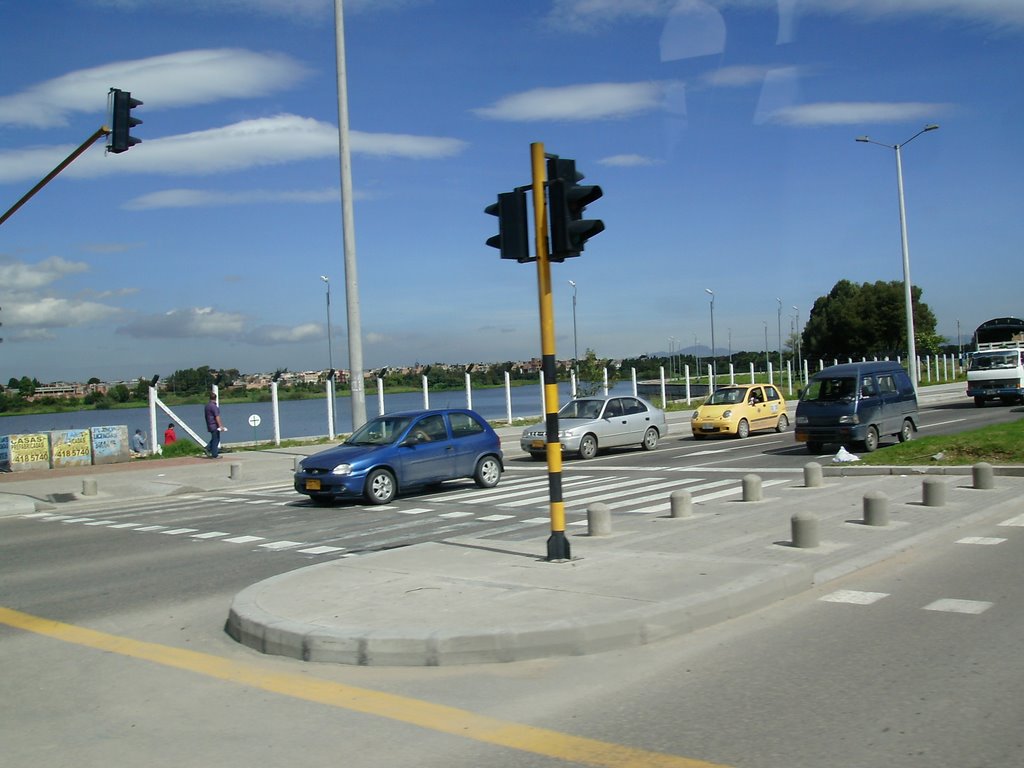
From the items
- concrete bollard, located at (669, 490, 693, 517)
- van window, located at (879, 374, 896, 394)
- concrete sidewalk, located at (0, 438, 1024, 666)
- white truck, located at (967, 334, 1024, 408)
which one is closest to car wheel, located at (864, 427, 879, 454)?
van window, located at (879, 374, 896, 394)

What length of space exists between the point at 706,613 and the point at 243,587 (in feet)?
16.0

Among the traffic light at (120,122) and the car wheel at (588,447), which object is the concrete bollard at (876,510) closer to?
the traffic light at (120,122)

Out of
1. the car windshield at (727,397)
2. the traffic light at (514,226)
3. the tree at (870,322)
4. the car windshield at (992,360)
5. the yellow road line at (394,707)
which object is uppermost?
the tree at (870,322)

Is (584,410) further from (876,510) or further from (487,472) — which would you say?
(876,510)

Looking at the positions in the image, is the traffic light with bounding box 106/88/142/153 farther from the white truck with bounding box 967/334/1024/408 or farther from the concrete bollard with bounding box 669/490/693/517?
the white truck with bounding box 967/334/1024/408

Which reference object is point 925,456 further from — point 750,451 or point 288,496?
point 288,496

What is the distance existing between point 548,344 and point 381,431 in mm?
9028

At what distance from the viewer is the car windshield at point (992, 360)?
37062mm

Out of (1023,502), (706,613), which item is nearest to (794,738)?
(706,613)

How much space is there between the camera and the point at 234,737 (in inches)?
203

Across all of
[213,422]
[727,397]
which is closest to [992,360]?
[727,397]

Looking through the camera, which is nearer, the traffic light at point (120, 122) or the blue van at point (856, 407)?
the traffic light at point (120, 122)

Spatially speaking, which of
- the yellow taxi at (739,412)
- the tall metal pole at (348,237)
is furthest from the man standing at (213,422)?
the yellow taxi at (739,412)

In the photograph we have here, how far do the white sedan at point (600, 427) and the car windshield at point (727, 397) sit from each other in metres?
3.62
